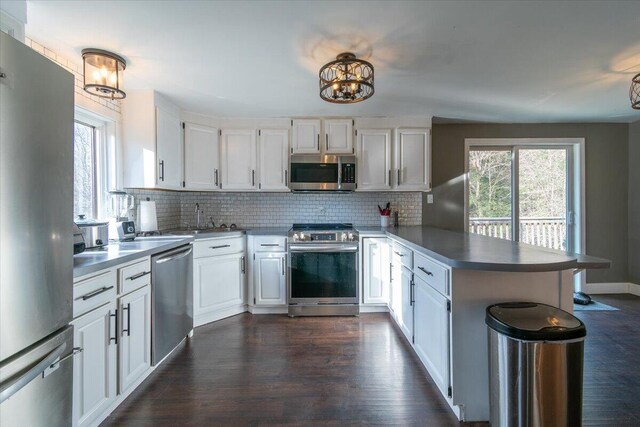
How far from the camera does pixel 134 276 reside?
5.90 feet

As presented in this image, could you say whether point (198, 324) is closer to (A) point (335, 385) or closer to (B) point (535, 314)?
(A) point (335, 385)

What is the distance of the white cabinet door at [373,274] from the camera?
3.10m

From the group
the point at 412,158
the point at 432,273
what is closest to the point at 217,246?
the point at 432,273

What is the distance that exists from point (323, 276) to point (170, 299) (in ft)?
4.82

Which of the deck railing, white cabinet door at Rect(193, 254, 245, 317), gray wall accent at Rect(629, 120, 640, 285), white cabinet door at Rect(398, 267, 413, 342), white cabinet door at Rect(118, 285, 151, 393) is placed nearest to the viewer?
white cabinet door at Rect(118, 285, 151, 393)

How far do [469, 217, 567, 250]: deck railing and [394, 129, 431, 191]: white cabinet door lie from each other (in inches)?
41.8

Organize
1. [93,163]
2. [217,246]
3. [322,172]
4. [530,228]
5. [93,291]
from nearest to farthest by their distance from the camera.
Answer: [93,291] < [93,163] < [217,246] < [322,172] < [530,228]

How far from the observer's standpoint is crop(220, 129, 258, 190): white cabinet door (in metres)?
3.41

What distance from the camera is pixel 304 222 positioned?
3.72 meters

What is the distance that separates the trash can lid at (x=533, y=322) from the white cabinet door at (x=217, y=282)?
7.82 ft

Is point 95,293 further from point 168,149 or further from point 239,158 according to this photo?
point 239,158

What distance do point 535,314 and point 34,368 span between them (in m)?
2.04

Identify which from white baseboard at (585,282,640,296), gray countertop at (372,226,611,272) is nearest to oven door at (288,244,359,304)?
gray countertop at (372,226,611,272)

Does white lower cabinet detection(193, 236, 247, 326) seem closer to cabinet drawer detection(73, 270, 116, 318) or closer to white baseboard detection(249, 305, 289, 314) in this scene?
white baseboard detection(249, 305, 289, 314)
